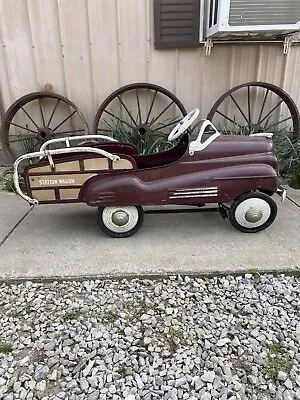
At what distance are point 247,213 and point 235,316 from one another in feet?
2.45

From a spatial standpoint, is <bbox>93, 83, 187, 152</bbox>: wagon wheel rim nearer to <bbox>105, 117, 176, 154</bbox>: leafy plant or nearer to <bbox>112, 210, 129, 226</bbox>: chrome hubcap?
<bbox>105, 117, 176, 154</bbox>: leafy plant

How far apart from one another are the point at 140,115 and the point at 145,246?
1.59 m

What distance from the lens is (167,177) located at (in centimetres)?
197

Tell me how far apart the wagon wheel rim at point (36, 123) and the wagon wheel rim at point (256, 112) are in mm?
1336

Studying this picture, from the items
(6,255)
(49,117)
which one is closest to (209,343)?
(6,255)

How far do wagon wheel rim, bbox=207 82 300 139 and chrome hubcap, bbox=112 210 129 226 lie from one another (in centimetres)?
153

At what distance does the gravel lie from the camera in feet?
3.75

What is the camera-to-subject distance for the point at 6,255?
1.90 meters

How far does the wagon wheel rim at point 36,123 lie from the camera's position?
3.07m

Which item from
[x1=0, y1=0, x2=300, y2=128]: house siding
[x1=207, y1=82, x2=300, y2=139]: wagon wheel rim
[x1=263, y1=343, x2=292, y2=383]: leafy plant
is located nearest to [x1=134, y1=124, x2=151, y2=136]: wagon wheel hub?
[x1=0, y1=0, x2=300, y2=128]: house siding

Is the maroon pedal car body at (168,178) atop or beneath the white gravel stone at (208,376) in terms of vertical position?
atop

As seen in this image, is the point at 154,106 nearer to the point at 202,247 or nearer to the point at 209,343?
A: the point at 202,247

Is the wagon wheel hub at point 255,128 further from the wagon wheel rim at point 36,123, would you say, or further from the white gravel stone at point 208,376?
the white gravel stone at point 208,376

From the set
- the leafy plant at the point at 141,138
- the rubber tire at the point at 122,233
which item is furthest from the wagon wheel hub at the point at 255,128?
the rubber tire at the point at 122,233
